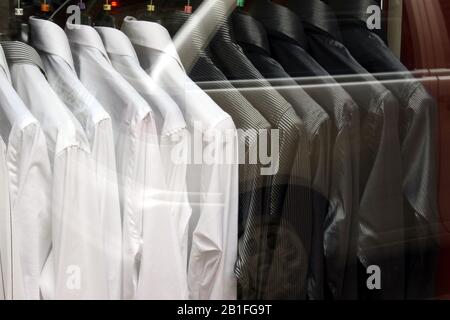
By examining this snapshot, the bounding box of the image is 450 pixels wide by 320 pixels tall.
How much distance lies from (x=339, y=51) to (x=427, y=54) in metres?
0.15

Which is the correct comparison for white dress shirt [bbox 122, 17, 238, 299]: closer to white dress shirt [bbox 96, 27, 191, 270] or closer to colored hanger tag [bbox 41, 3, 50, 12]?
white dress shirt [bbox 96, 27, 191, 270]

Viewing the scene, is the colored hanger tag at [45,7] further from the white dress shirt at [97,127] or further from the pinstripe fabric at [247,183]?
the pinstripe fabric at [247,183]

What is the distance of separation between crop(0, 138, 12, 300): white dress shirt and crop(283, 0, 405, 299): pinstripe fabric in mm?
517

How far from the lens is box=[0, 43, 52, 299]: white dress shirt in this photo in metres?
1.09

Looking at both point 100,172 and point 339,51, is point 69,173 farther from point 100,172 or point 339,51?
point 339,51

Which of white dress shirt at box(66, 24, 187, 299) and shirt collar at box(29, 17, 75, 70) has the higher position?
shirt collar at box(29, 17, 75, 70)

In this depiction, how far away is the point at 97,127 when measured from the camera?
112 cm

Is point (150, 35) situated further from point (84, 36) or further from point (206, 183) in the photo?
point (206, 183)

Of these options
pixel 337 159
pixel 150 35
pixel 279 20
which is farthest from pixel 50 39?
pixel 337 159

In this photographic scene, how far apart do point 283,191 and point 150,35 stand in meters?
0.33

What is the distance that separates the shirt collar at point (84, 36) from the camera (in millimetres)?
1183

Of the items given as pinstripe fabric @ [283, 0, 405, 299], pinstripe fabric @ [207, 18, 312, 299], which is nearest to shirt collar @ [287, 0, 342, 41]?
pinstripe fabric @ [283, 0, 405, 299]

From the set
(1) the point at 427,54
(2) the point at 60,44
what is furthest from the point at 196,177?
(1) the point at 427,54

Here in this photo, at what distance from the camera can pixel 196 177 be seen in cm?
115
